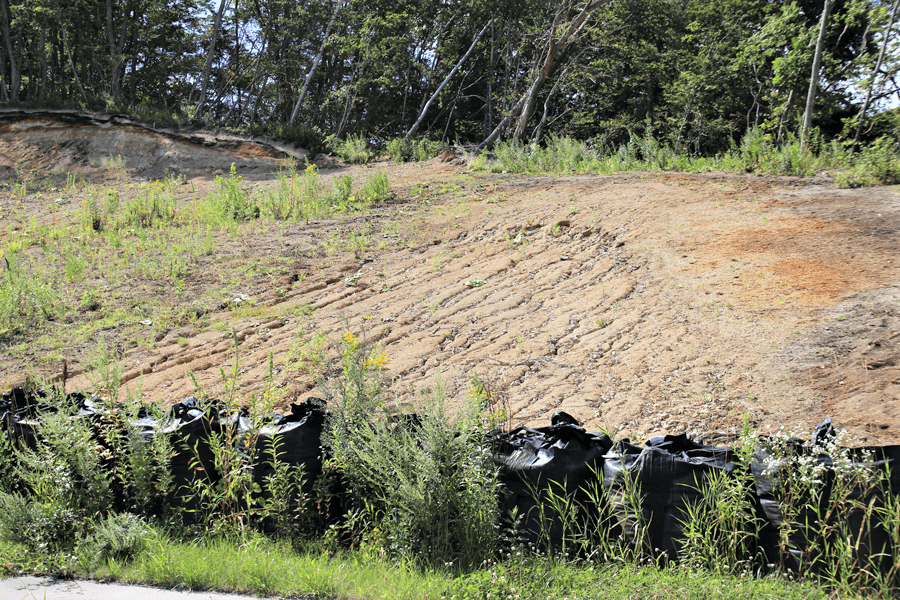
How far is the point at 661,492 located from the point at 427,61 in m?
18.7

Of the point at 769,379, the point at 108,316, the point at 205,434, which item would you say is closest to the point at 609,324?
the point at 769,379

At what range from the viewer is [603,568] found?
2822 mm

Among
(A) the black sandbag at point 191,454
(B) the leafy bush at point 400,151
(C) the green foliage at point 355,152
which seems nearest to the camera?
(A) the black sandbag at point 191,454

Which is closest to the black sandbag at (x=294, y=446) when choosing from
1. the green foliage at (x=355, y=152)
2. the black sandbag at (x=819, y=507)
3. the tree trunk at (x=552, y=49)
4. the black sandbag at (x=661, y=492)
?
the black sandbag at (x=661, y=492)

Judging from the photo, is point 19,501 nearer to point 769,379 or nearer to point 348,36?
point 769,379

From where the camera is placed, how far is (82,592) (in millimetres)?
2879

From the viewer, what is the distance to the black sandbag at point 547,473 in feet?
9.86

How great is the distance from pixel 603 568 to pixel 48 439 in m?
2.99

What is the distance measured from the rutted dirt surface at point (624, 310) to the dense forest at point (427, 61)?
8.01 meters

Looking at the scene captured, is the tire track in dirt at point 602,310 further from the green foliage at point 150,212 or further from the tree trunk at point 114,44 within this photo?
the tree trunk at point 114,44

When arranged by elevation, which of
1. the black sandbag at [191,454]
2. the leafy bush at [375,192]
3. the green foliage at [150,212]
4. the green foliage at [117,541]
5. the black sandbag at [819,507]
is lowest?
the green foliage at [117,541]

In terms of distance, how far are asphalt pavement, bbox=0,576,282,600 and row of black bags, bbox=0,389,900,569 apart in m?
0.58

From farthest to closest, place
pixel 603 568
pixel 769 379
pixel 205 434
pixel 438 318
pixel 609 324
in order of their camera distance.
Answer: pixel 438 318, pixel 609 324, pixel 769 379, pixel 205 434, pixel 603 568

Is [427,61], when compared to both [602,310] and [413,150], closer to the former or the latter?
[413,150]
